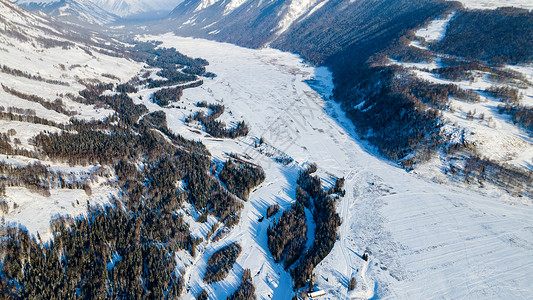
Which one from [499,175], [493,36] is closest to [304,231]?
[499,175]

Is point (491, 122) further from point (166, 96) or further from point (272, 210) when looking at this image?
point (166, 96)

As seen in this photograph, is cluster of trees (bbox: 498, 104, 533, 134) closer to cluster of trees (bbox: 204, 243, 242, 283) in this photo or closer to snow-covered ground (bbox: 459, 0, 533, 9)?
cluster of trees (bbox: 204, 243, 242, 283)

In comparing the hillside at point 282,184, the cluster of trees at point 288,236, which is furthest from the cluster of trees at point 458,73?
the cluster of trees at point 288,236

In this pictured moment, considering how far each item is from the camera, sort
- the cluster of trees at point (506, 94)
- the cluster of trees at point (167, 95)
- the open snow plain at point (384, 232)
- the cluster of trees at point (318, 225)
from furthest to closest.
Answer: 1. the cluster of trees at point (167, 95)
2. the cluster of trees at point (506, 94)
3. the cluster of trees at point (318, 225)
4. the open snow plain at point (384, 232)

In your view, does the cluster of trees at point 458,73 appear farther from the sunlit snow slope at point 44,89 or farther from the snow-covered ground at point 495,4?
the sunlit snow slope at point 44,89

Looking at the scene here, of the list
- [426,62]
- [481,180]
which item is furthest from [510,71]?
[481,180]

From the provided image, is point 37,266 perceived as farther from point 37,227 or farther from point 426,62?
point 426,62
